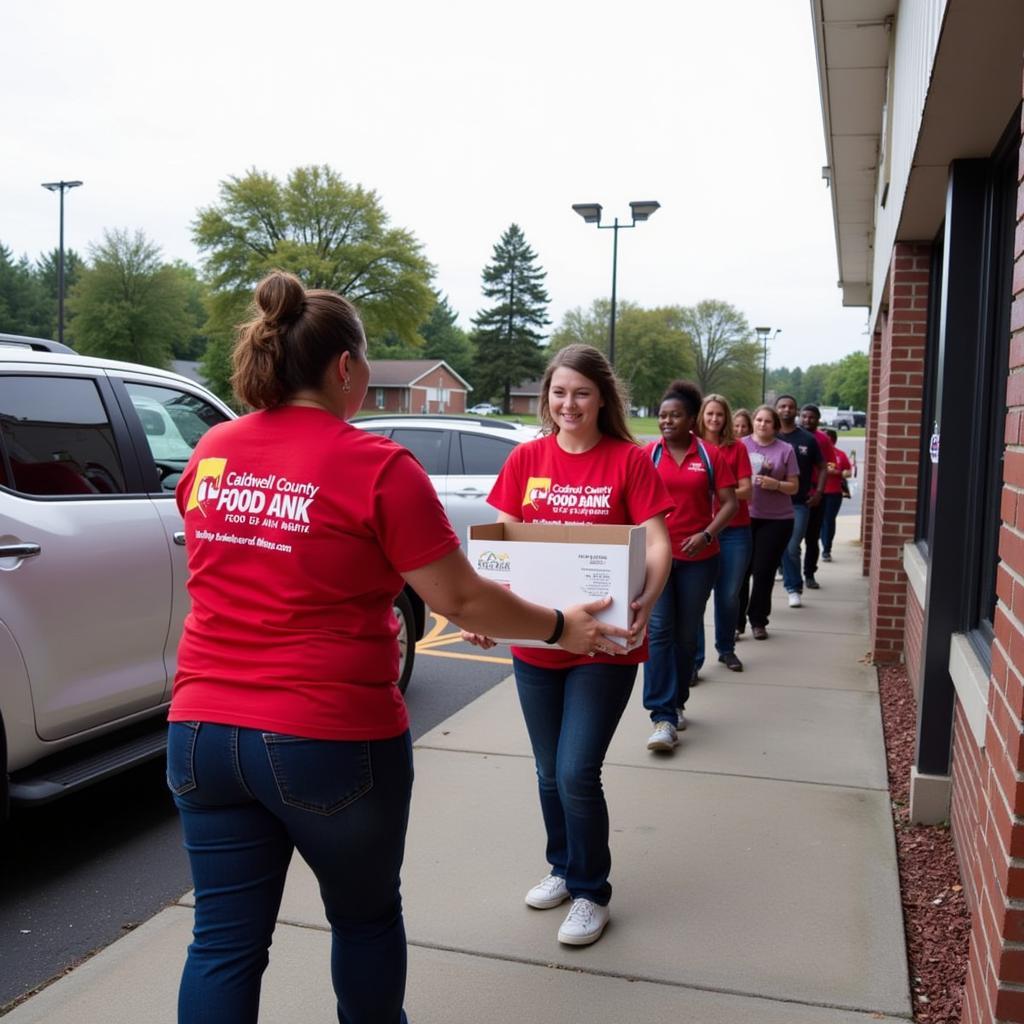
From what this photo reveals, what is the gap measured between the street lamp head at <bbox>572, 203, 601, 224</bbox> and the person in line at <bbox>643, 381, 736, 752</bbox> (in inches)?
679

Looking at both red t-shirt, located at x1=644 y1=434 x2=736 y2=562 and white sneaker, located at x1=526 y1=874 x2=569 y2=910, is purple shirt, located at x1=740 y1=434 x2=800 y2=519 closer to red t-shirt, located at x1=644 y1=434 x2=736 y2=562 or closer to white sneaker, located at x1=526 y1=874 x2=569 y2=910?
red t-shirt, located at x1=644 y1=434 x2=736 y2=562

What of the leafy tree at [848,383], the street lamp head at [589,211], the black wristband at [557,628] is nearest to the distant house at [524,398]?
the leafy tree at [848,383]

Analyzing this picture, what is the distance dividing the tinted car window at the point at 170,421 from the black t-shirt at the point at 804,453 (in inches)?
240

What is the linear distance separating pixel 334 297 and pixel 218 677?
2.69 ft

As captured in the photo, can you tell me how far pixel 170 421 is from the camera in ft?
16.7

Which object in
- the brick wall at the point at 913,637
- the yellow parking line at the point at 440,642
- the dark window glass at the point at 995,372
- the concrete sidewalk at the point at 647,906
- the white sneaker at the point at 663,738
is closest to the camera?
the concrete sidewalk at the point at 647,906

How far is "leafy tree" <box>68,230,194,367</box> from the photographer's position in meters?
A: 64.1

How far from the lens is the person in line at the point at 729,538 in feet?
22.7

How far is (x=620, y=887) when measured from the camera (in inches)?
153

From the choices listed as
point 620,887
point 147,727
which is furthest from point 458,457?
point 620,887

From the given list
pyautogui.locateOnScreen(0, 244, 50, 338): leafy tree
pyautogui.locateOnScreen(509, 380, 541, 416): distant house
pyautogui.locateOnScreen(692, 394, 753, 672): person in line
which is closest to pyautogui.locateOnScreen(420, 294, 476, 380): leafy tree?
pyautogui.locateOnScreen(509, 380, 541, 416): distant house

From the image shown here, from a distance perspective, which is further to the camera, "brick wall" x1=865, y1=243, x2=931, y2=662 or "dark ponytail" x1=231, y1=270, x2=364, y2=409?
"brick wall" x1=865, y1=243, x2=931, y2=662

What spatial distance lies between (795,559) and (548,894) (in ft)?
23.8

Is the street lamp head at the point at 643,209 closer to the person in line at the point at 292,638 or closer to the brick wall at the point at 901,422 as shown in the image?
the brick wall at the point at 901,422
